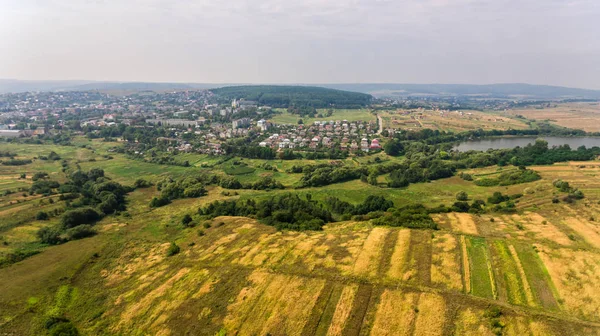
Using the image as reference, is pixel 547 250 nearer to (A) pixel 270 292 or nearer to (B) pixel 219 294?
(A) pixel 270 292

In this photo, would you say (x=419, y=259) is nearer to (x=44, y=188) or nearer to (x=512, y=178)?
(x=512, y=178)

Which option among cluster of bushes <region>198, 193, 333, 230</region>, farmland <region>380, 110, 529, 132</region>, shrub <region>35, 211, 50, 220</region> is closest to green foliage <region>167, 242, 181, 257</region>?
cluster of bushes <region>198, 193, 333, 230</region>

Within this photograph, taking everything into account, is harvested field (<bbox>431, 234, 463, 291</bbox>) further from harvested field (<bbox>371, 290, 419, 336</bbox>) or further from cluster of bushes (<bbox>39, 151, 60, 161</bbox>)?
cluster of bushes (<bbox>39, 151, 60, 161</bbox>)

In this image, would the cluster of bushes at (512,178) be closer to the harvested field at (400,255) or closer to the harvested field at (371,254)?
the harvested field at (400,255)

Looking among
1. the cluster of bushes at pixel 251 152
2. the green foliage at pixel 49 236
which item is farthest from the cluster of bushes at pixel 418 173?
the green foliage at pixel 49 236

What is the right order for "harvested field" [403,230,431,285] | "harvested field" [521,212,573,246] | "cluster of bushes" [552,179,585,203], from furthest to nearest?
"cluster of bushes" [552,179,585,203], "harvested field" [521,212,573,246], "harvested field" [403,230,431,285]
